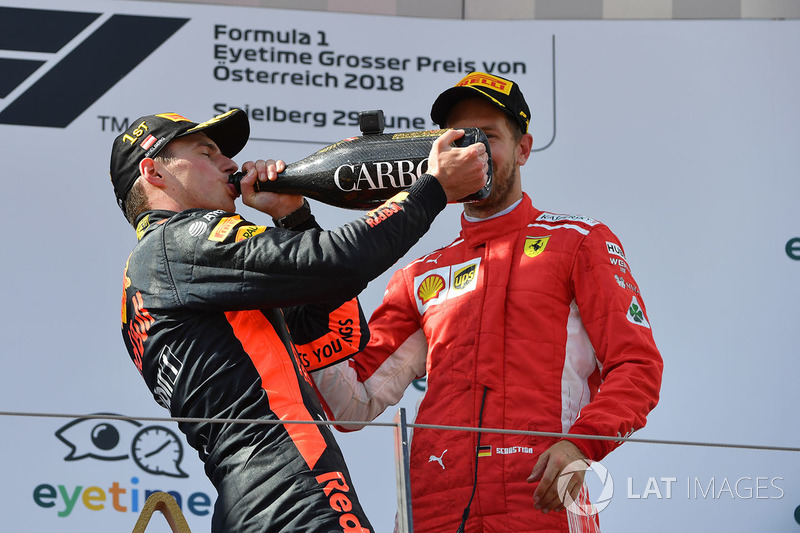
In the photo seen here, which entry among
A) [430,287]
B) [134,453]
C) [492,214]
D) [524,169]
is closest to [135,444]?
[134,453]

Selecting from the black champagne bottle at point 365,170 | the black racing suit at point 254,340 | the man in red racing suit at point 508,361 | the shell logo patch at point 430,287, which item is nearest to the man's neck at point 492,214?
the man in red racing suit at point 508,361

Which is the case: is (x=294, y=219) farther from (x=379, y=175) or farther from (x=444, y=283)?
(x=444, y=283)

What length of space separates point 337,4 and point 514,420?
1.51 m

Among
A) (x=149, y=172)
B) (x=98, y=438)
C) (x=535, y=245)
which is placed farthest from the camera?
(x=98, y=438)

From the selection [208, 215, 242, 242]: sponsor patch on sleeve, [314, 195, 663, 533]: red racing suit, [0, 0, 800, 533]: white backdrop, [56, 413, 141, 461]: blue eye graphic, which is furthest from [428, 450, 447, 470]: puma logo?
[56, 413, 141, 461]: blue eye graphic

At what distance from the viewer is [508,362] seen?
1809 millimetres

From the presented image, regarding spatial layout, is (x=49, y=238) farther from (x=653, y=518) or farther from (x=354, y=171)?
(x=653, y=518)

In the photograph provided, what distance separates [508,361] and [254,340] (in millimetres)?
478

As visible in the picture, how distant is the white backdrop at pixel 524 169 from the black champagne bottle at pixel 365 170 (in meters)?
0.88

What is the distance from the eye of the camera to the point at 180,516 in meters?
1.49

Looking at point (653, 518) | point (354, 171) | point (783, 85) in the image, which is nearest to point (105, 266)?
point (354, 171)

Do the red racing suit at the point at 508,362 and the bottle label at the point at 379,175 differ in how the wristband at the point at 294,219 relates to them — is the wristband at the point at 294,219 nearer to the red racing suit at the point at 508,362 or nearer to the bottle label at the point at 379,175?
the bottle label at the point at 379,175

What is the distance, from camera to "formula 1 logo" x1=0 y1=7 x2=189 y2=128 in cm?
270

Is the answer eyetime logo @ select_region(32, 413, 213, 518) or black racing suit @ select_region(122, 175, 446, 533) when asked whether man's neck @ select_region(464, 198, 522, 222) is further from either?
eyetime logo @ select_region(32, 413, 213, 518)
